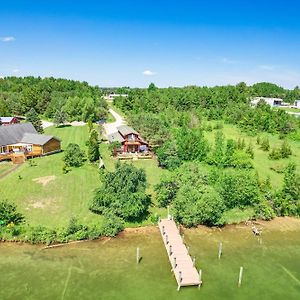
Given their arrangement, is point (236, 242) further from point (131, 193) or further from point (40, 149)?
point (40, 149)

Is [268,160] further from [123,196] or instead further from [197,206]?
[123,196]

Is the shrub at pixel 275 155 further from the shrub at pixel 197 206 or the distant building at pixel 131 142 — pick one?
the shrub at pixel 197 206

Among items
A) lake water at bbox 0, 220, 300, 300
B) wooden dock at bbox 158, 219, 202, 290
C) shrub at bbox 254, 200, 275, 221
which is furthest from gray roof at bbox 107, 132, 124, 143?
shrub at bbox 254, 200, 275, 221

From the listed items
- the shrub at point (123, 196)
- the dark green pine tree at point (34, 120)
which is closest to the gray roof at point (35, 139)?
the dark green pine tree at point (34, 120)

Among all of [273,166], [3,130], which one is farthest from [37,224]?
[273,166]

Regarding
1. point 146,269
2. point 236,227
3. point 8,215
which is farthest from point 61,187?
point 236,227
